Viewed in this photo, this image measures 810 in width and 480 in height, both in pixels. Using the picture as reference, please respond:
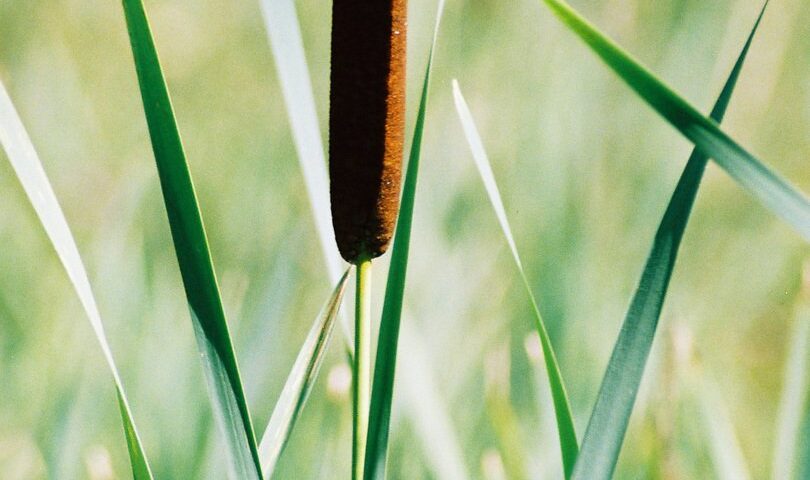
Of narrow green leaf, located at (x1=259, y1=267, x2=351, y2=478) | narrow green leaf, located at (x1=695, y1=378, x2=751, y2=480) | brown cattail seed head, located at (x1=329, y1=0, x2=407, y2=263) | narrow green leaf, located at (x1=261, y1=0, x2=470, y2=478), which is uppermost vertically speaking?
narrow green leaf, located at (x1=261, y1=0, x2=470, y2=478)

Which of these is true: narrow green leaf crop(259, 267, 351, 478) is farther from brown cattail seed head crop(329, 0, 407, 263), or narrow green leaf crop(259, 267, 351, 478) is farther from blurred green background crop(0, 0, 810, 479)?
blurred green background crop(0, 0, 810, 479)

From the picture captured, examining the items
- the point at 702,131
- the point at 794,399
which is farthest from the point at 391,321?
the point at 794,399

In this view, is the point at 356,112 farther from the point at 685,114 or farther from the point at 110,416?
the point at 110,416

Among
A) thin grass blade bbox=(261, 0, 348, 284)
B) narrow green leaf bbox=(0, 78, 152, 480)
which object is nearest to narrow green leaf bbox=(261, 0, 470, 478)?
thin grass blade bbox=(261, 0, 348, 284)

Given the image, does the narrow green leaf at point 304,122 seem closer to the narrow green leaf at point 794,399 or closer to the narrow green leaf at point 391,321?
the narrow green leaf at point 391,321

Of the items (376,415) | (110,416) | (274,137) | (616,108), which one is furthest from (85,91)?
(376,415)

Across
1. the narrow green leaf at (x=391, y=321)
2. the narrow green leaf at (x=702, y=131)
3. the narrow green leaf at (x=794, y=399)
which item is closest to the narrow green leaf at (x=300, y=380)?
the narrow green leaf at (x=391, y=321)
